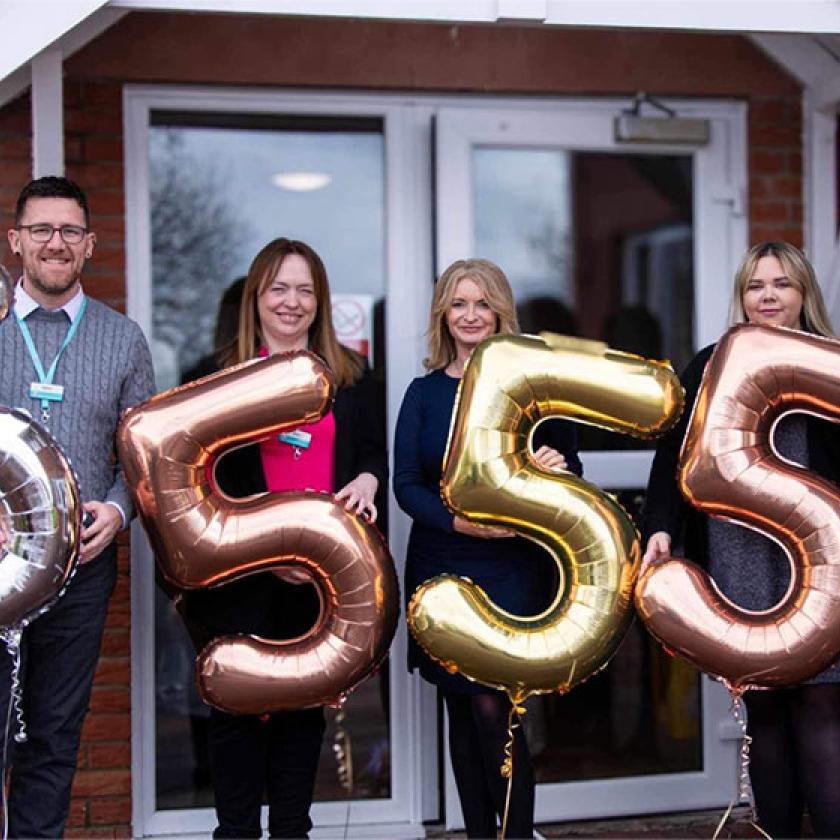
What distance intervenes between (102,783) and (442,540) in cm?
131

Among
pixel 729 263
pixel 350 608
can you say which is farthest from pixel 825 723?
pixel 729 263

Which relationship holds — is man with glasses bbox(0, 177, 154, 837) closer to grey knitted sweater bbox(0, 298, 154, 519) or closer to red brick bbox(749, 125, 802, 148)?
grey knitted sweater bbox(0, 298, 154, 519)

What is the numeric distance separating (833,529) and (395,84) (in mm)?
1823

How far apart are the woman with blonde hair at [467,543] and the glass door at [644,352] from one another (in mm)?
687

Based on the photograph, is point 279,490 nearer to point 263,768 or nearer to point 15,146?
point 263,768

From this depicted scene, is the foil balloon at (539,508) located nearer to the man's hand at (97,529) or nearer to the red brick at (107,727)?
the man's hand at (97,529)

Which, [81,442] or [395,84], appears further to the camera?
[395,84]

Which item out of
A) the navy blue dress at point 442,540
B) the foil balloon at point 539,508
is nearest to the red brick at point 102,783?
the navy blue dress at point 442,540

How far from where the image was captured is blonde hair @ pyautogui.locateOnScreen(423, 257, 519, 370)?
3006 mm

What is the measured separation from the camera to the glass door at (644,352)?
3748mm

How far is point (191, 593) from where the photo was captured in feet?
9.53

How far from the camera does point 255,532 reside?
2.73 m

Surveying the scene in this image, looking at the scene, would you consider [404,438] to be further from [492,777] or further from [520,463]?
[492,777]

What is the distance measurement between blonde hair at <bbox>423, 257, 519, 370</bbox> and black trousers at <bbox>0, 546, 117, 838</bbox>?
37.8 inches
